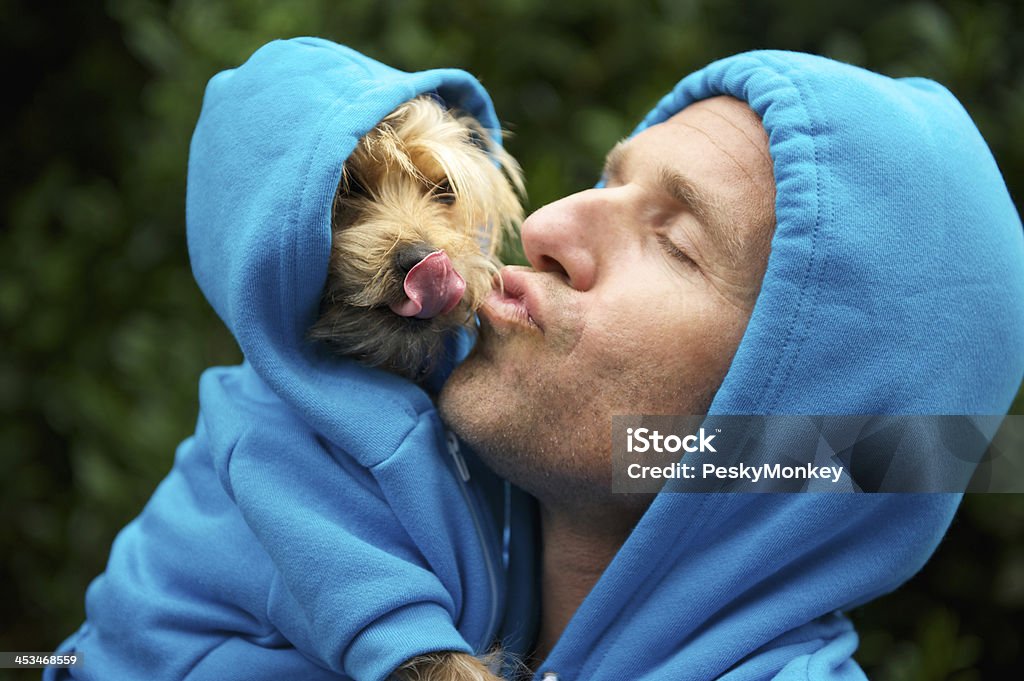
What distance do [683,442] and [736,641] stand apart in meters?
0.34

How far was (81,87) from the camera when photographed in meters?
4.18

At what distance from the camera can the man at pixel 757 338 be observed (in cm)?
165

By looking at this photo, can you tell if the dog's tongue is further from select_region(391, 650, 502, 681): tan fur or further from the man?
select_region(391, 650, 502, 681): tan fur

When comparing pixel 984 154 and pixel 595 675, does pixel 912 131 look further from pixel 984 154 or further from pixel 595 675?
pixel 595 675

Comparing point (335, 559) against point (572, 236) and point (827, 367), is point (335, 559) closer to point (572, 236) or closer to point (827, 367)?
point (572, 236)

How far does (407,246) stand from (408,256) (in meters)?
0.02

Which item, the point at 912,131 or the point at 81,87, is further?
the point at 81,87

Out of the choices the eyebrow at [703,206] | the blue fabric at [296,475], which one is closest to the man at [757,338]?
the eyebrow at [703,206]

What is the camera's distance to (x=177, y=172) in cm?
326

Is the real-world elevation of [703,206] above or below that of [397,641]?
above

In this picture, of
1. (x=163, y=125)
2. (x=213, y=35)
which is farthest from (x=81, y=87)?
(x=213, y=35)

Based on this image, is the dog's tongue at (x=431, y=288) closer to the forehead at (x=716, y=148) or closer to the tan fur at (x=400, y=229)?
the tan fur at (x=400, y=229)
